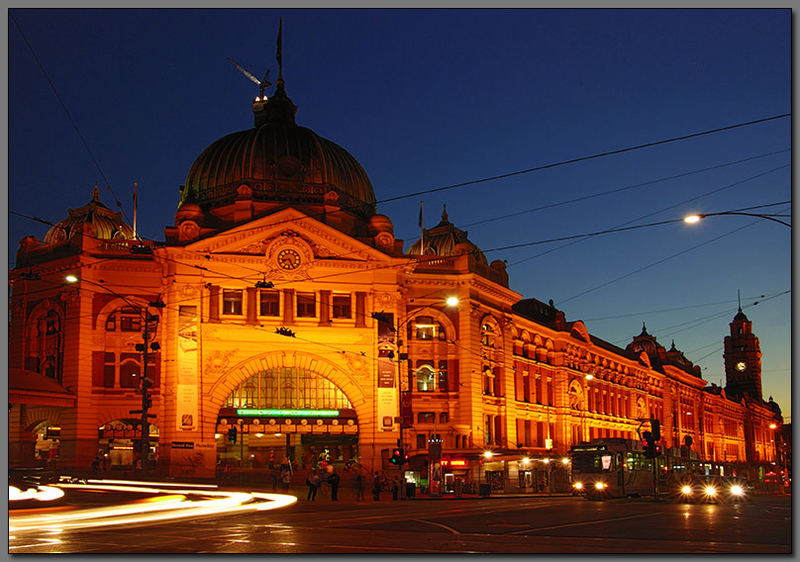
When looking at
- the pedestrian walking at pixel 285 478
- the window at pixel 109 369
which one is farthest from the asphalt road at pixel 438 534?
the window at pixel 109 369

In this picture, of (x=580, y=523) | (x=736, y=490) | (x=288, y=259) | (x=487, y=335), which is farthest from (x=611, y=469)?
(x=580, y=523)

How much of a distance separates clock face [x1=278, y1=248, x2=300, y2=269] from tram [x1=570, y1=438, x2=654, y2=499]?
70.7ft

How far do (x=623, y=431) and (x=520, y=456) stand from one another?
1645 inches

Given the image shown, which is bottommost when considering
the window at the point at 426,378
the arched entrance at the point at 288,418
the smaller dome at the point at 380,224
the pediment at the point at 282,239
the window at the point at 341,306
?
the arched entrance at the point at 288,418

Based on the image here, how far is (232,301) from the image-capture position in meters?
64.1

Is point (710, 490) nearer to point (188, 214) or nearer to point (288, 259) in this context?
point (288, 259)

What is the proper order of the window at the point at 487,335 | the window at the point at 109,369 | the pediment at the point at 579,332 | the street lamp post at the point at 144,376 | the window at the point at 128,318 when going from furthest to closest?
the pediment at the point at 579,332 → the window at the point at 487,335 → the window at the point at 128,318 → the window at the point at 109,369 → the street lamp post at the point at 144,376

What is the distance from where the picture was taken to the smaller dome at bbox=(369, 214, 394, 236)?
2746 inches

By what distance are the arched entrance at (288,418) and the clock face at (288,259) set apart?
21.9ft

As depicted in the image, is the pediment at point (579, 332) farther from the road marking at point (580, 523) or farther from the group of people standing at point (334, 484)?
the road marking at point (580, 523)

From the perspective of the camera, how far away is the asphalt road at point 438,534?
21.5 m

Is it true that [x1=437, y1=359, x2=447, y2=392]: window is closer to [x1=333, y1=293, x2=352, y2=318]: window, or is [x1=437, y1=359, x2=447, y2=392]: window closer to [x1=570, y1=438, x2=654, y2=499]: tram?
[x1=333, y1=293, x2=352, y2=318]: window

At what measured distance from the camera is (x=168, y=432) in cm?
6184

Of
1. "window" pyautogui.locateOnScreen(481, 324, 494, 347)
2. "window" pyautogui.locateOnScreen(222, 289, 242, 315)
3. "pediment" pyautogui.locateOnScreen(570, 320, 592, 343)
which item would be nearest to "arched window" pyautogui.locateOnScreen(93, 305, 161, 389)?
"window" pyautogui.locateOnScreen(222, 289, 242, 315)
